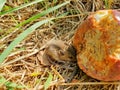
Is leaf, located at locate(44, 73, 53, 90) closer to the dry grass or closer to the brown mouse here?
the dry grass

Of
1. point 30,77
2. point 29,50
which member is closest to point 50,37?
point 29,50

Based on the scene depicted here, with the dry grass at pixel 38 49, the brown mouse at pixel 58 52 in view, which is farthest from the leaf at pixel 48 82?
the brown mouse at pixel 58 52

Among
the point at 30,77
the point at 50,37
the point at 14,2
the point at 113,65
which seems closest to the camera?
the point at 113,65

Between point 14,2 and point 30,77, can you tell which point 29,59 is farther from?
point 14,2

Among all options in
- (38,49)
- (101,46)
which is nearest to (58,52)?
(38,49)

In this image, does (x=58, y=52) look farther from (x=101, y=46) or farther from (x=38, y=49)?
(x=101, y=46)
